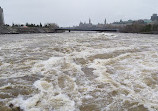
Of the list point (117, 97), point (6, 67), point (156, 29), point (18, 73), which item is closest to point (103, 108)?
point (117, 97)

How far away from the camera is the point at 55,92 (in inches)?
248

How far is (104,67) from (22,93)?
5.58 metres

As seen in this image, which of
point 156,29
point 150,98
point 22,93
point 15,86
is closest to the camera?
point 150,98

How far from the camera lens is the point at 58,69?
9562mm

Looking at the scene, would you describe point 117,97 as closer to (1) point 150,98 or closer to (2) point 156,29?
(1) point 150,98

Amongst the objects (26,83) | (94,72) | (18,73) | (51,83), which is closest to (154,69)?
(94,72)

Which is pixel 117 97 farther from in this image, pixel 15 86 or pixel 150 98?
pixel 15 86

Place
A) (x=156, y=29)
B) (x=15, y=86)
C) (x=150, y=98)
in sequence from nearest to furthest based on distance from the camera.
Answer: (x=150, y=98) < (x=15, y=86) < (x=156, y=29)

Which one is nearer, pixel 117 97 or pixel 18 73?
pixel 117 97

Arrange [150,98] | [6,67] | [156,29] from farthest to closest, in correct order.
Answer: [156,29] < [6,67] < [150,98]

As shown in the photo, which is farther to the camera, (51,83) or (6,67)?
(6,67)

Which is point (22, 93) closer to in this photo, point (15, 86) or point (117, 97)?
point (15, 86)

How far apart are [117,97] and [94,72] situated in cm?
315

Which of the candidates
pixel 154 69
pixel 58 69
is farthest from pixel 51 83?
pixel 154 69
